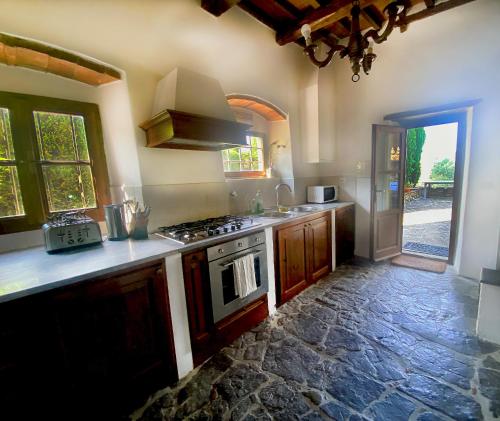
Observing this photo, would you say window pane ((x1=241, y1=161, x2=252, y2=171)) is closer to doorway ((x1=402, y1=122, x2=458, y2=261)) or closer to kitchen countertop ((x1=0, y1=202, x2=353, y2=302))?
kitchen countertop ((x1=0, y1=202, x2=353, y2=302))

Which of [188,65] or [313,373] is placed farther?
[188,65]

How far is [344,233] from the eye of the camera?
331 cm

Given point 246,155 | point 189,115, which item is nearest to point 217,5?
point 189,115

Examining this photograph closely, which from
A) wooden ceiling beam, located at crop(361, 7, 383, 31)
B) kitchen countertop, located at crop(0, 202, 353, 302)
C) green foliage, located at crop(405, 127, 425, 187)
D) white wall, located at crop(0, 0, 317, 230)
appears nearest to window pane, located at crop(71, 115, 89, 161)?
white wall, located at crop(0, 0, 317, 230)

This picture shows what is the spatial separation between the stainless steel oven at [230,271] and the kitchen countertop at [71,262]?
10 cm

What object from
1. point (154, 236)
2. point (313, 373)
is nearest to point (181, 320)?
point (154, 236)

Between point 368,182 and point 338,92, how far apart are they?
1.44 meters

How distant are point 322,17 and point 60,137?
280 cm

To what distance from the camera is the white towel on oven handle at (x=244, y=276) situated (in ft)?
5.87

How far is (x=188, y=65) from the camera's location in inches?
84.4

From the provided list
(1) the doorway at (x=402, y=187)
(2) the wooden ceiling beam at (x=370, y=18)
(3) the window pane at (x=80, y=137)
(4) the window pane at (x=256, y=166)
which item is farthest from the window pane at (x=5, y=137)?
(1) the doorway at (x=402, y=187)

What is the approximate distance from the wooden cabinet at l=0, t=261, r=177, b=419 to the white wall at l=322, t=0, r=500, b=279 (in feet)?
10.8

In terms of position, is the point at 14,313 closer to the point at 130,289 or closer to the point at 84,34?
the point at 130,289

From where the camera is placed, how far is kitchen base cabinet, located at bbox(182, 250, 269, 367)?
155cm
